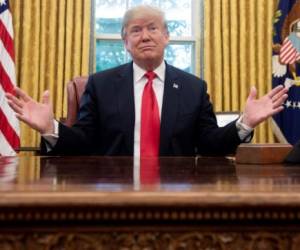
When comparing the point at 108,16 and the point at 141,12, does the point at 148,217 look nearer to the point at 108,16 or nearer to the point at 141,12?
the point at 141,12

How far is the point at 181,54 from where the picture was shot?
4.68 m

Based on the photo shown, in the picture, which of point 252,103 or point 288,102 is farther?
point 288,102

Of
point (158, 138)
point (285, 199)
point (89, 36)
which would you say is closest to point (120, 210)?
point (285, 199)

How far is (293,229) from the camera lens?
2.15 ft

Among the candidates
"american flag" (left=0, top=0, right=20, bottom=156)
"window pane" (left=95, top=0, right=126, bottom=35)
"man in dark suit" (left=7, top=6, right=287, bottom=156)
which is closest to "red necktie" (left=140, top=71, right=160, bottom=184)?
"man in dark suit" (left=7, top=6, right=287, bottom=156)

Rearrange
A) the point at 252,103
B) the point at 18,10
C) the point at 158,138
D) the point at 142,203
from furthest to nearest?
the point at 18,10 → the point at 158,138 → the point at 252,103 → the point at 142,203

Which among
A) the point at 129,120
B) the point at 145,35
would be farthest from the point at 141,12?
the point at 129,120

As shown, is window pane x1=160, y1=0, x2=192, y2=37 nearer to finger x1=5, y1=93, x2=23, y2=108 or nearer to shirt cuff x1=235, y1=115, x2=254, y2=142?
shirt cuff x1=235, y1=115, x2=254, y2=142

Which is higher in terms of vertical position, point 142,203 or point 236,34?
point 236,34

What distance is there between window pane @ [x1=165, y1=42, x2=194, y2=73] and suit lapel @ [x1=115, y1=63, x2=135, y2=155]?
2.19 metres

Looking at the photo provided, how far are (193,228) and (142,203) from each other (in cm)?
9

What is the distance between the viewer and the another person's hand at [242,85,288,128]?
1890mm

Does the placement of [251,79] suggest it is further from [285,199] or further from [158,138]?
[285,199]

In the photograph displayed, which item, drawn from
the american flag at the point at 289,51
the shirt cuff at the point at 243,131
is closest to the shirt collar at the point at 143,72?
the shirt cuff at the point at 243,131
